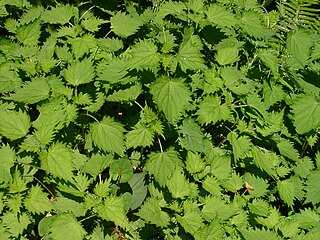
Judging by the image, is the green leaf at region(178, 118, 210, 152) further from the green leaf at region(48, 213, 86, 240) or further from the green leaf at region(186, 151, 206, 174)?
the green leaf at region(48, 213, 86, 240)

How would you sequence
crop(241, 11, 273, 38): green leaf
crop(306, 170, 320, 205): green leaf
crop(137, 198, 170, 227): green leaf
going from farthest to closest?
crop(306, 170, 320, 205): green leaf, crop(241, 11, 273, 38): green leaf, crop(137, 198, 170, 227): green leaf

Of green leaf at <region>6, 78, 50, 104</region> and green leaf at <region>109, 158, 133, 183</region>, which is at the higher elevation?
green leaf at <region>6, 78, 50, 104</region>

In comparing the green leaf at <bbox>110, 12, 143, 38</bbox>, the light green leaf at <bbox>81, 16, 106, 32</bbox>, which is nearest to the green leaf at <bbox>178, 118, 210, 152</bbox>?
the green leaf at <bbox>110, 12, 143, 38</bbox>

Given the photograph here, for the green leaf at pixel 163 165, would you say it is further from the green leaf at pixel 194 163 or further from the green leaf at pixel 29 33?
the green leaf at pixel 29 33

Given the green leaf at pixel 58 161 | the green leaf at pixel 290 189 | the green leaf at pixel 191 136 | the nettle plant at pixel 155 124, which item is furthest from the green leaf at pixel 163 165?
the green leaf at pixel 290 189

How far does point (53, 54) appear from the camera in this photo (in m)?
2.64

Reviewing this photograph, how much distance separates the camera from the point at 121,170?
2596 millimetres

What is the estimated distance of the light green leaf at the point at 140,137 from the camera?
242cm

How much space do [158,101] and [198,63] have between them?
32 centimetres

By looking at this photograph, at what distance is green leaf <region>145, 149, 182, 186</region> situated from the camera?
2.43 m

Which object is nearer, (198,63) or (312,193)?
(198,63)

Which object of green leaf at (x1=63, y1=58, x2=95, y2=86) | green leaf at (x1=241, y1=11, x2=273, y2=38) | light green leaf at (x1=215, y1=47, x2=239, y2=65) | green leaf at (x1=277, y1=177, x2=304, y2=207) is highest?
green leaf at (x1=241, y1=11, x2=273, y2=38)

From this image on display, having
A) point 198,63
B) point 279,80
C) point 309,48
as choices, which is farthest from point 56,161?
point 309,48

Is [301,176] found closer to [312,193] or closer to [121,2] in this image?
[312,193]
